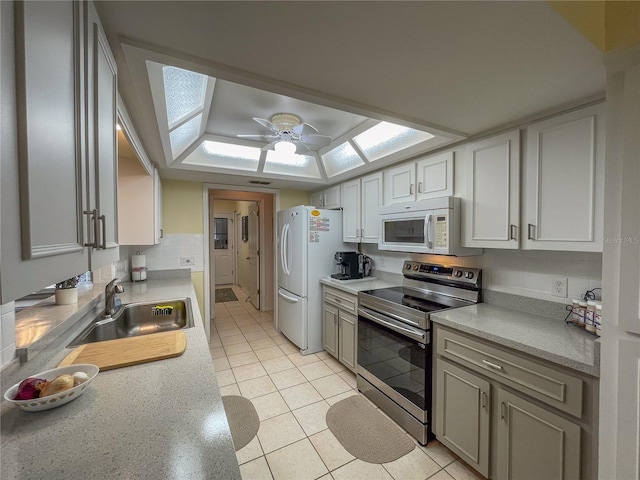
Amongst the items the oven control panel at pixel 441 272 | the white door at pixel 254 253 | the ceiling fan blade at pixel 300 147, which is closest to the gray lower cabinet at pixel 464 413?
the oven control panel at pixel 441 272

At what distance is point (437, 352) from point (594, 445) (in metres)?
0.74

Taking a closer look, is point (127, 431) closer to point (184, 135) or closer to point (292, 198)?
point (184, 135)

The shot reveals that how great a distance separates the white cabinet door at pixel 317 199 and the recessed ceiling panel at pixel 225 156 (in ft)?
3.76

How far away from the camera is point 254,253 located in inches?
196

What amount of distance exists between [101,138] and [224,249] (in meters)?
6.56

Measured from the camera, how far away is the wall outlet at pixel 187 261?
3.37 m

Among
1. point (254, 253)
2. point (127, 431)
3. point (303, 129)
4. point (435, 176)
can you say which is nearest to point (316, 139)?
point (303, 129)

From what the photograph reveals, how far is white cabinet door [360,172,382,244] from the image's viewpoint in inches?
108

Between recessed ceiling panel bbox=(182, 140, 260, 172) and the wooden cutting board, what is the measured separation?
189cm

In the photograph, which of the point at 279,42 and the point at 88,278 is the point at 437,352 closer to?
the point at 279,42

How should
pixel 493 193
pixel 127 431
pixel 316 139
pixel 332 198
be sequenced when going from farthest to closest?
1. pixel 332 198
2. pixel 316 139
3. pixel 493 193
4. pixel 127 431

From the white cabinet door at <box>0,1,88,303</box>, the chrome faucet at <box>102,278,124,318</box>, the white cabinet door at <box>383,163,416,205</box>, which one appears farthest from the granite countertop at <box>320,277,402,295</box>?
the white cabinet door at <box>0,1,88,303</box>

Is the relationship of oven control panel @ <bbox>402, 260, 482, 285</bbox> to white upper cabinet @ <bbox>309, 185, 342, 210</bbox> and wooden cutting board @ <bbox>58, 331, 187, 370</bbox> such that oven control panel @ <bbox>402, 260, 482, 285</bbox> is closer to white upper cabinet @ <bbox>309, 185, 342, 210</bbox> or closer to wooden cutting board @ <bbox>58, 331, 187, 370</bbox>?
white upper cabinet @ <bbox>309, 185, 342, 210</bbox>

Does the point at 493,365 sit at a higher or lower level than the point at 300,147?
lower
